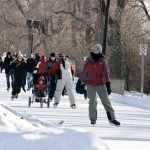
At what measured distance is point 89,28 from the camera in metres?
50.6

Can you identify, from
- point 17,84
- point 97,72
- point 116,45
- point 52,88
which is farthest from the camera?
point 116,45

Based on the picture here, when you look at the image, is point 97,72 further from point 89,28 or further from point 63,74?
point 89,28

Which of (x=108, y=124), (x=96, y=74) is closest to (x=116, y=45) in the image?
(x=108, y=124)

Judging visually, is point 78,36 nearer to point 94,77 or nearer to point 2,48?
point 2,48

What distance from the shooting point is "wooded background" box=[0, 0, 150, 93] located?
125 ft

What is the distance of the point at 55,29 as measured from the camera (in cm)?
6372

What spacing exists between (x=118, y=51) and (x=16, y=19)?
35.5 meters

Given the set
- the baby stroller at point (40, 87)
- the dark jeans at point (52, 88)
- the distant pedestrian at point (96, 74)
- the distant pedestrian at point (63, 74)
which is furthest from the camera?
the dark jeans at point (52, 88)

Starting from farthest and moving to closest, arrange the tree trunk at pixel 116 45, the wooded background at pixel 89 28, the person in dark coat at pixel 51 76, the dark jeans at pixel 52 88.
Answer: the wooded background at pixel 89 28 < the tree trunk at pixel 116 45 < the dark jeans at pixel 52 88 < the person in dark coat at pixel 51 76

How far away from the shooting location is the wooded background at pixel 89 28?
38156mm

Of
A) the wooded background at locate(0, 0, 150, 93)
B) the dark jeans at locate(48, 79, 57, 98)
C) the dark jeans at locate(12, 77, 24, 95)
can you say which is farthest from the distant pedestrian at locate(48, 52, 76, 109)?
the wooded background at locate(0, 0, 150, 93)

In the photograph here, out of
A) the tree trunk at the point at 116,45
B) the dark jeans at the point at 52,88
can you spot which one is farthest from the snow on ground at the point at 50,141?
the tree trunk at the point at 116,45

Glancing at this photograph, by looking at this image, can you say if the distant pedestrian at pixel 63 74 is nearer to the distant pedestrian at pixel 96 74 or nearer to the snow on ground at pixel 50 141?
the distant pedestrian at pixel 96 74

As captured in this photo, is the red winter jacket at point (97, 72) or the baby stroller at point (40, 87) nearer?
the red winter jacket at point (97, 72)
